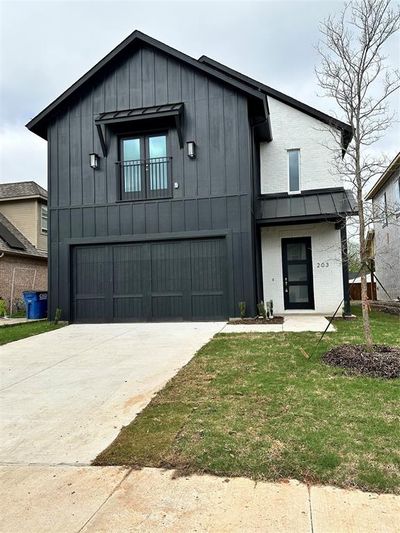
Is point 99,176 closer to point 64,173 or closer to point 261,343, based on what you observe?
point 64,173

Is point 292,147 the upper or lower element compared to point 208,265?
upper

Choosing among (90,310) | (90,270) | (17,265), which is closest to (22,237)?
(17,265)

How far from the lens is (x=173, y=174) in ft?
37.5

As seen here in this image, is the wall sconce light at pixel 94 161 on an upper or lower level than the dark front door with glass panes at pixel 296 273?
upper

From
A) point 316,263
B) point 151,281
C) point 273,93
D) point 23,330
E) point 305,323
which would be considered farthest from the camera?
point 273,93

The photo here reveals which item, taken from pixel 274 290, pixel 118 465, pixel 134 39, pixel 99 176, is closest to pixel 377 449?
pixel 118 465

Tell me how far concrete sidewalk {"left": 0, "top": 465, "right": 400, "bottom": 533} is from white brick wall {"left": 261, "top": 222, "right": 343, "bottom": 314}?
1023 cm

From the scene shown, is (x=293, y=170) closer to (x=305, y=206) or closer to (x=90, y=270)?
(x=305, y=206)

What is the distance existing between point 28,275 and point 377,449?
1802 centimetres

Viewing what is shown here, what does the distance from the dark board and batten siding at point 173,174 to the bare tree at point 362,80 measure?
15.6ft

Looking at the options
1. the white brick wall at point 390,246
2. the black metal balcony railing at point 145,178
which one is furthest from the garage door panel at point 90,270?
the white brick wall at point 390,246

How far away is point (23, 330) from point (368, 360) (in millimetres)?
8593

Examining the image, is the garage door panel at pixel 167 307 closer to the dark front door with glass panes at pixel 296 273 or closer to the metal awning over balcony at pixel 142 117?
the dark front door with glass panes at pixel 296 273

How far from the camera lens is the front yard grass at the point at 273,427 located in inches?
113
